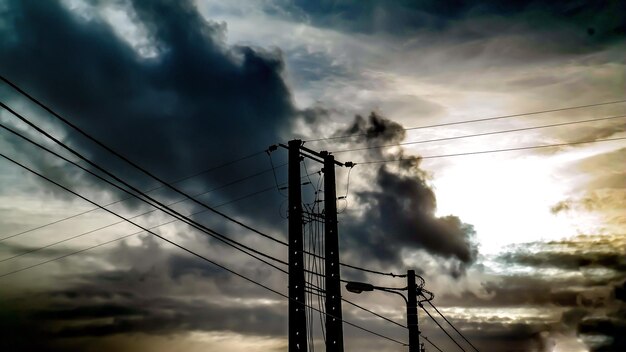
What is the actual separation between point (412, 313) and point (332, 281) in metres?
4.83

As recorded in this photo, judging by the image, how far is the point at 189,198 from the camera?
18.1 meters

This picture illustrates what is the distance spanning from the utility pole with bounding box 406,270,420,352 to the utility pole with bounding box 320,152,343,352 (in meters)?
3.83

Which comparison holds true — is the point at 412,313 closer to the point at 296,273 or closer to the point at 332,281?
the point at 332,281

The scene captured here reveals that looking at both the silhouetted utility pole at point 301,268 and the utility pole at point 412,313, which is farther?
the utility pole at point 412,313

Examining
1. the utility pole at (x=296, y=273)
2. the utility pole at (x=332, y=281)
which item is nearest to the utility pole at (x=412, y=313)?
the utility pole at (x=332, y=281)

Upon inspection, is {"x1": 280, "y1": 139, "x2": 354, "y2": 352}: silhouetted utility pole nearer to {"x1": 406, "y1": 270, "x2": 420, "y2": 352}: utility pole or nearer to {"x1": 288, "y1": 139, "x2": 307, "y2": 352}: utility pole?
{"x1": 288, "y1": 139, "x2": 307, "y2": 352}: utility pole

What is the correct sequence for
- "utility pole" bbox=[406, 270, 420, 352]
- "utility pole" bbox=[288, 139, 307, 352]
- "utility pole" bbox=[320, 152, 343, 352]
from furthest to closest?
"utility pole" bbox=[406, 270, 420, 352] < "utility pole" bbox=[320, 152, 343, 352] < "utility pole" bbox=[288, 139, 307, 352]

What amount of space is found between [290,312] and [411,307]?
625 cm

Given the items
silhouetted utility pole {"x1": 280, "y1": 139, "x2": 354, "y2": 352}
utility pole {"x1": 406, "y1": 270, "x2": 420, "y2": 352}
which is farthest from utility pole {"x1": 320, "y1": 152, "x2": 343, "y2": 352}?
utility pole {"x1": 406, "y1": 270, "x2": 420, "y2": 352}

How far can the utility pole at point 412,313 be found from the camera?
25.8 m

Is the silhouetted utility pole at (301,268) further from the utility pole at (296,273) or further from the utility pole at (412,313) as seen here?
the utility pole at (412,313)

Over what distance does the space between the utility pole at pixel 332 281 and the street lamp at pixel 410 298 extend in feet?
5.45

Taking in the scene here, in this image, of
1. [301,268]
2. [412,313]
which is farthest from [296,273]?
[412,313]

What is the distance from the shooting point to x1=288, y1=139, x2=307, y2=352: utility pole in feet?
75.1
